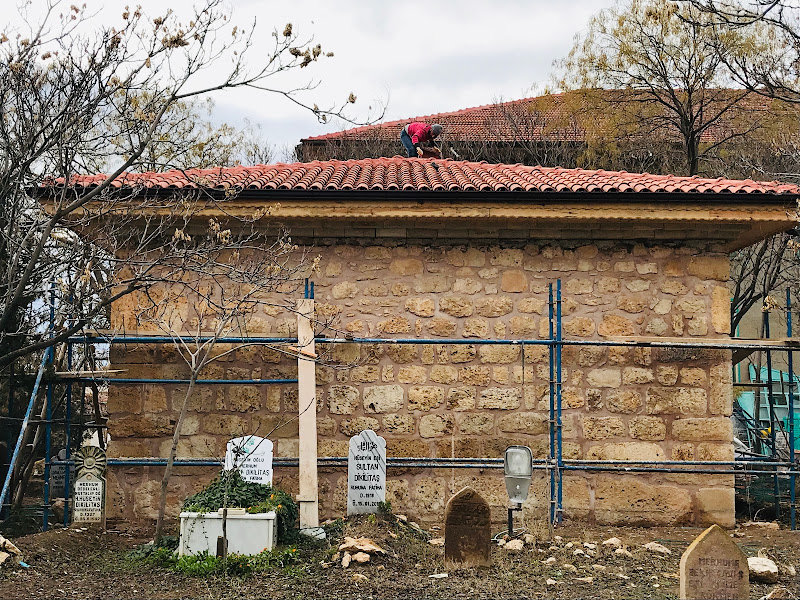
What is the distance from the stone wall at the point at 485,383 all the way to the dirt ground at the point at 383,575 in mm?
838

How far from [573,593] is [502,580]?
0.50 m

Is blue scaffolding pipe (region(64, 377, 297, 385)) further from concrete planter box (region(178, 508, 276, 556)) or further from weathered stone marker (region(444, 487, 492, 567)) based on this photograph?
weathered stone marker (region(444, 487, 492, 567))

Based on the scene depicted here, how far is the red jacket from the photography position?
11148 millimetres

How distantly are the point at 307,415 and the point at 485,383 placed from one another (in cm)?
173

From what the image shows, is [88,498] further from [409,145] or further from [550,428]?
[409,145]

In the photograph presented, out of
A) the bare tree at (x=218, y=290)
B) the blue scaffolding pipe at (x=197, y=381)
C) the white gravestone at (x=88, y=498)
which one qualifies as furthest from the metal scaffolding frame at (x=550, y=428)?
the bare tree at (x=218, y=290)

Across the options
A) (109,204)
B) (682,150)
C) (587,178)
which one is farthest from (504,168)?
(682,150)

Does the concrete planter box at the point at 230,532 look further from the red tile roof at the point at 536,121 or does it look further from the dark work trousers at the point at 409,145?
the red tile roof at the point at 536,121

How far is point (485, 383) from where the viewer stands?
7.88 meters

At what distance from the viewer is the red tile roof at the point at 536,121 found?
16.1 meters

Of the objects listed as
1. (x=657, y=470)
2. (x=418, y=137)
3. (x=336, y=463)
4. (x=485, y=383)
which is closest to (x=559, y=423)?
(x=485, y=383)

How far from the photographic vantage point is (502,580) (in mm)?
5734

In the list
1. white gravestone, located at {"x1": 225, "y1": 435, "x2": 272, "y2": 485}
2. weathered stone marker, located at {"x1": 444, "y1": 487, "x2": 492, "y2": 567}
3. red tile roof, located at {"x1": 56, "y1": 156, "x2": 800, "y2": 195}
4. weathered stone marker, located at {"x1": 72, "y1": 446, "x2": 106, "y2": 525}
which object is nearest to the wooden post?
white gravestone, located at {"x1": 225, "y1": 435, "x2": 272, "y2": 485}

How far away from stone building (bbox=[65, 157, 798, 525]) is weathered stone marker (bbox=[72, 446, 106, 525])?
0.67 feet
